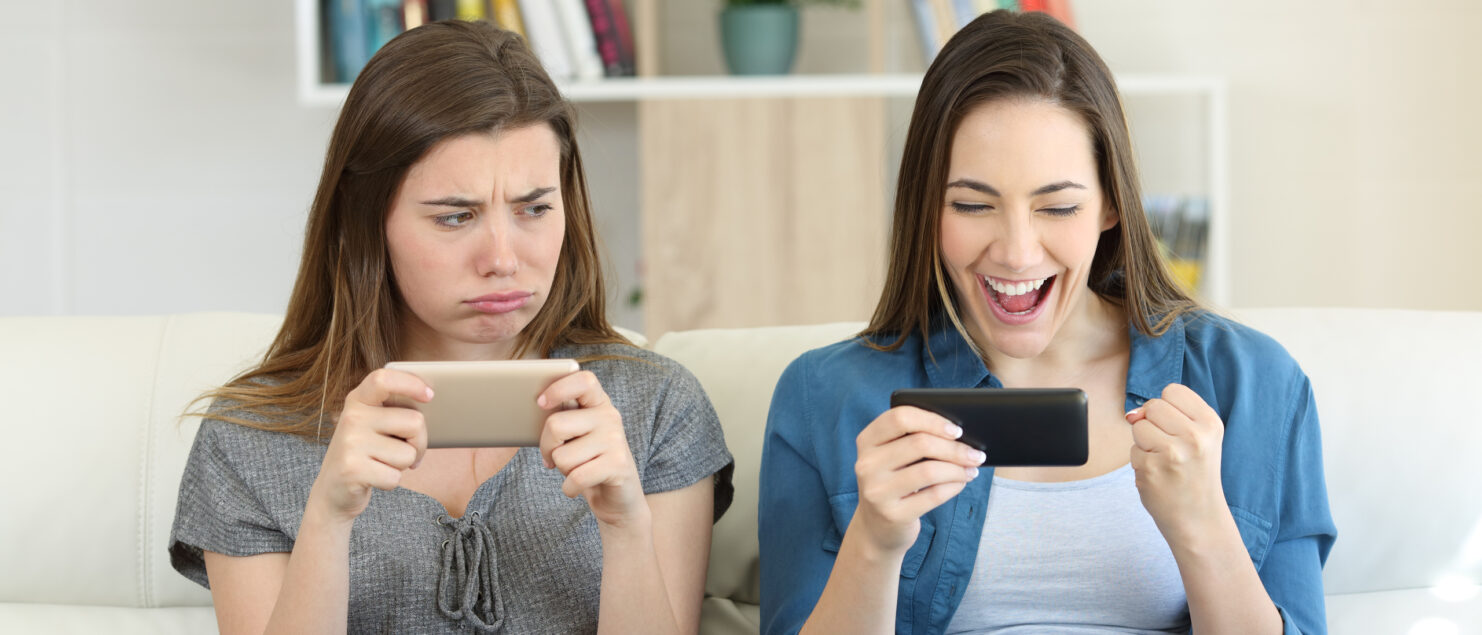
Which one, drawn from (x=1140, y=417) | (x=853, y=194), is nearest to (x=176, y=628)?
(x=1140, y=417)

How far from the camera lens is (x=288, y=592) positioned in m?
1.19

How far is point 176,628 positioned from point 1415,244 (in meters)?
2.67

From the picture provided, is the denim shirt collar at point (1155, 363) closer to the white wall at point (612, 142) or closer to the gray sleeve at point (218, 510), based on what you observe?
the gray sleeve at point (218, 510)

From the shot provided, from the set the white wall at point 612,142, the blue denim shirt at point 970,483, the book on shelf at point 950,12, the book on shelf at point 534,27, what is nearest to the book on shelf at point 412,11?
the book on shelf at point 534,27

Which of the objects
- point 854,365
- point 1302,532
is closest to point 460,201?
point 854,365

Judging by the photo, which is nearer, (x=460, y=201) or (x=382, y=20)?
(x=460, y=201)

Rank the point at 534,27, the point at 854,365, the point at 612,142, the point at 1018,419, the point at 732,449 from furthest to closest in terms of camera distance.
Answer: the point at 612,142 < the point at 534,27 < the point at 732,449 < the point at 854,365 < the point at 1018,419

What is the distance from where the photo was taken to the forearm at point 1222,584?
3.78 feet

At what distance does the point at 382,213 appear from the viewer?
1359mm

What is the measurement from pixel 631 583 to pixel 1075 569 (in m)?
0.47

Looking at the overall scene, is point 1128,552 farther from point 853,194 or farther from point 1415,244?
point 1415,244

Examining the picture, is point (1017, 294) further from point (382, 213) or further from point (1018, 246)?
point (382, 213)

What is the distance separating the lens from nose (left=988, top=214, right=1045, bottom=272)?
1.26 metres

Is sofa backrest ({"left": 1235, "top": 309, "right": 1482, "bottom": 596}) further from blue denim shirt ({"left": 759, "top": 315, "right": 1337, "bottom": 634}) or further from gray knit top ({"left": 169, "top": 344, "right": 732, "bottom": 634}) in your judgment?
gray knit top ({"left": 169, "top": 344, "right": 732, "bottom": 634})
